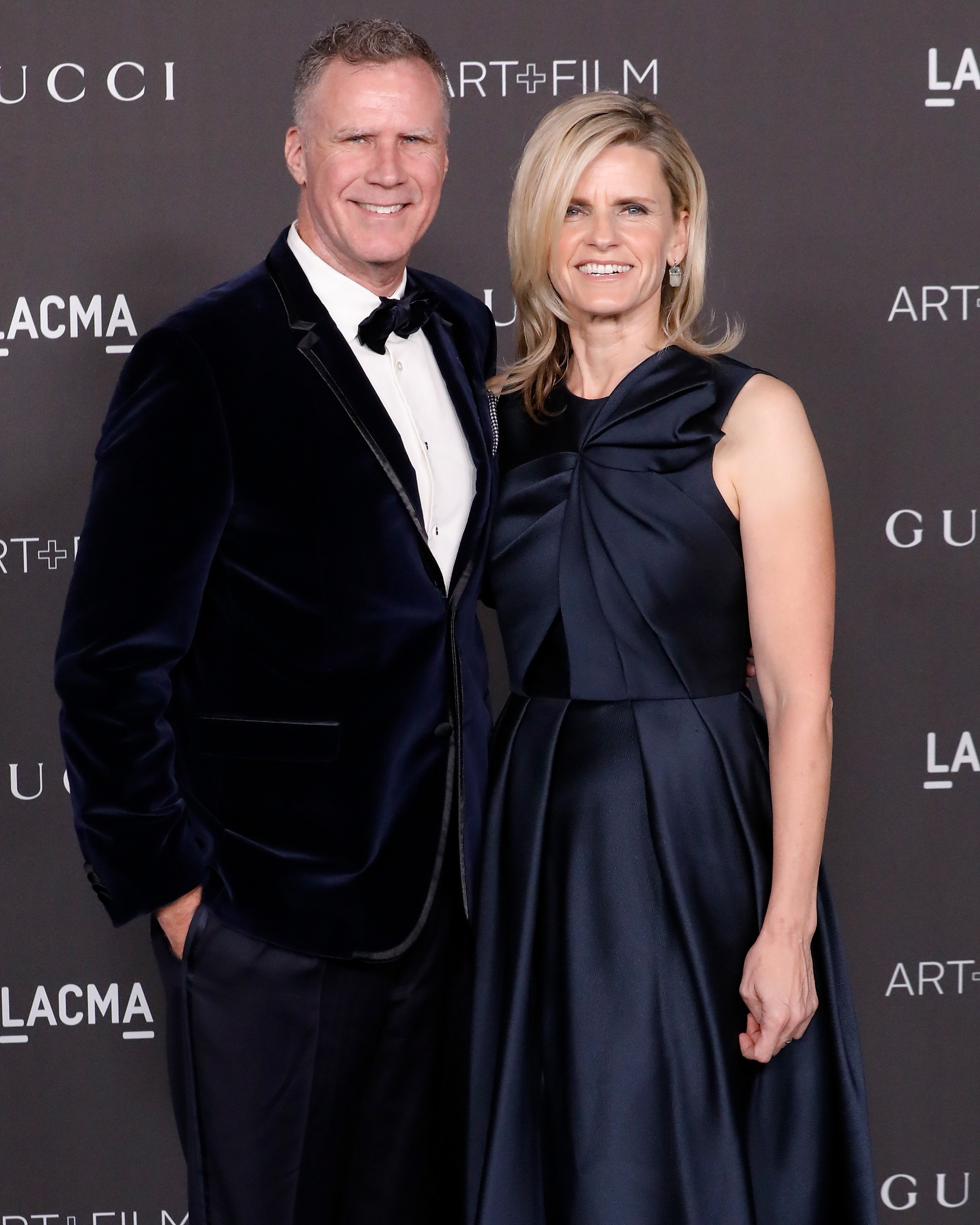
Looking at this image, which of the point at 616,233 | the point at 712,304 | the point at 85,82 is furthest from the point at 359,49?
the point at 712,304

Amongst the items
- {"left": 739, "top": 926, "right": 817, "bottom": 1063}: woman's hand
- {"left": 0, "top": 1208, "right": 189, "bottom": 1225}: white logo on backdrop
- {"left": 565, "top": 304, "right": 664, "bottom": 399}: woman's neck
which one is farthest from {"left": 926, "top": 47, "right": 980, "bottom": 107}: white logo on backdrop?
{"left": 0, "top": 1208, "right": 189, "bottom": 1225}: white logo on backdrop

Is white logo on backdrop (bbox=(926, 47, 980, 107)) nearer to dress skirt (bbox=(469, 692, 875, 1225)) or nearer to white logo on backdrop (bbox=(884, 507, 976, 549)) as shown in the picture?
white logo on backdrop (bbox=(884, 507, 976, 549))

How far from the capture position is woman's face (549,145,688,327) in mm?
1887

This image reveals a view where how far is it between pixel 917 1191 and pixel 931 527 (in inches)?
56.1

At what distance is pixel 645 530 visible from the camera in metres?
1.83

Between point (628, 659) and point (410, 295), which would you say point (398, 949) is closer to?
point (628, 659)

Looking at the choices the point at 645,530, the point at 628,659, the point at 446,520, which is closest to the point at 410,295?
the point at 446,520

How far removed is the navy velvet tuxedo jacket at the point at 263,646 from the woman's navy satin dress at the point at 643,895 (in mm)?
142

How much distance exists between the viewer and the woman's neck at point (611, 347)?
1.97m

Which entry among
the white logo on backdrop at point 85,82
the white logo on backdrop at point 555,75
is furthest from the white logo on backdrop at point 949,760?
the white logo on backdrop at point 85,82

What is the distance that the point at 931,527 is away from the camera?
109 inches

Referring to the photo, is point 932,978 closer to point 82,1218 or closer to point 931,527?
point 931,527

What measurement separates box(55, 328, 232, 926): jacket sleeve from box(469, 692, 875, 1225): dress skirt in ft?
1.60

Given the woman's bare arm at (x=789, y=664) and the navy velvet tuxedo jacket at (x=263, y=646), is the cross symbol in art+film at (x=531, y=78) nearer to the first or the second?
the navy velvet tuxedo jacket at (x=263, y=646)
